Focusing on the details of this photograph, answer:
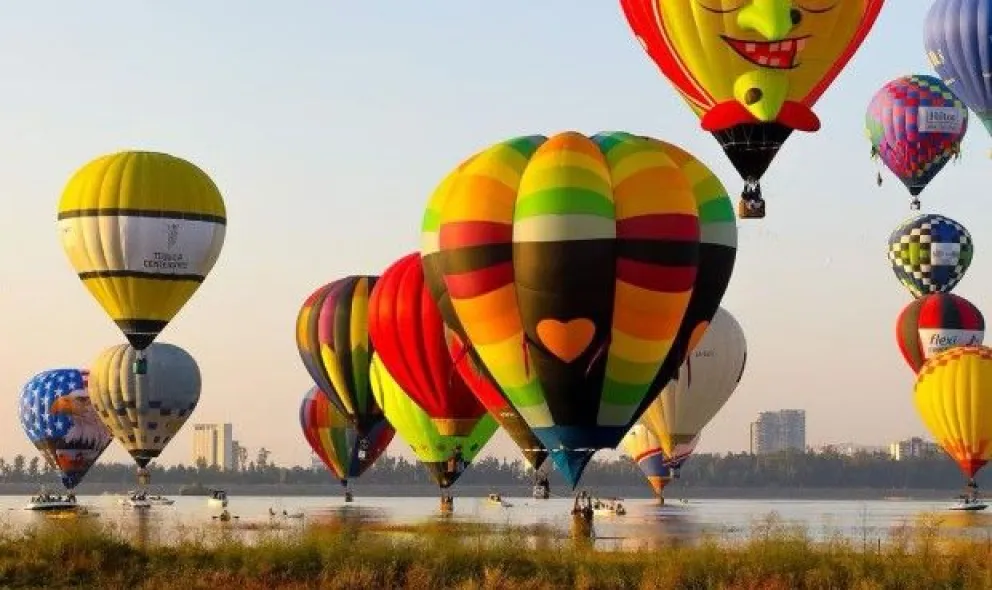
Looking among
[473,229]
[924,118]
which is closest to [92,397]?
[924,118]

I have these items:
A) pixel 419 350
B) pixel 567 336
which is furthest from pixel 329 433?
pixel 567 336

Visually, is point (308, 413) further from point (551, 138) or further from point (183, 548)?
point (183, 548)

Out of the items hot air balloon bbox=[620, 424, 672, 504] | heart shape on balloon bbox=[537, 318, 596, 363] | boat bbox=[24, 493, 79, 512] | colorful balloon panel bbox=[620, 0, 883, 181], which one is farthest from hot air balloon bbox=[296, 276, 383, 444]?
colorful balloon panel bbox=[620, 0, 883, 181]

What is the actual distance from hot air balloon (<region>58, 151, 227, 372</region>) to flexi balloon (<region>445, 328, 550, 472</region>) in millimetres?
16289

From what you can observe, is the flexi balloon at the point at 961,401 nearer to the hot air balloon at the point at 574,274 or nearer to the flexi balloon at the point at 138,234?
the flexi balloon at the point at 138,234

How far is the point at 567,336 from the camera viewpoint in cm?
4559

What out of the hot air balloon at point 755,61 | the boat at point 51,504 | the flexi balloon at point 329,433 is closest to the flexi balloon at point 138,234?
the flexi balloon at point 329,433

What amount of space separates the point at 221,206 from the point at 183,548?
31589 millimetres

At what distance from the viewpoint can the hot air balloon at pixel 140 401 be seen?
3501 inches

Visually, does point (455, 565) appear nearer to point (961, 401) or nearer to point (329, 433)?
point (961, 401)

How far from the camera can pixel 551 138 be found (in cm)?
4791

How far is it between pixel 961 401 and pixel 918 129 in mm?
12871

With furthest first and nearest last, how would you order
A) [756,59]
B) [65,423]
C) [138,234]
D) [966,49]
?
[65,423] < [966,49] < [138,234] < [756,59]

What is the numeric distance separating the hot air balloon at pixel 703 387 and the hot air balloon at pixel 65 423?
33.3m
